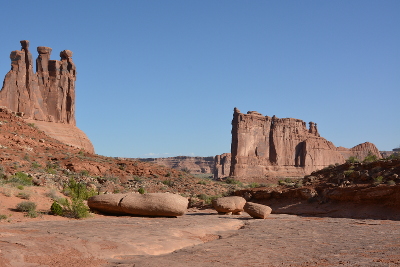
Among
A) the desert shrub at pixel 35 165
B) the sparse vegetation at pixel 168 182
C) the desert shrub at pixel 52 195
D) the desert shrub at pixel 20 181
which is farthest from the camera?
the sparse vegetation at pixel 168 182

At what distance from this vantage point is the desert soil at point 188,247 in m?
7.28

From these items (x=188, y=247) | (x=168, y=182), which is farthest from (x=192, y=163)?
(x=188, y=247)

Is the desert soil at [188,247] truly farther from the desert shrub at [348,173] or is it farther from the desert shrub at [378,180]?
the desert shrub at [348,173]

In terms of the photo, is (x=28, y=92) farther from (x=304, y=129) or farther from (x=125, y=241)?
(x=304, y=129)

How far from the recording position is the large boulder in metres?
16.2

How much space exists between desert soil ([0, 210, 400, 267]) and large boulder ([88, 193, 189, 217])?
4.12 meters

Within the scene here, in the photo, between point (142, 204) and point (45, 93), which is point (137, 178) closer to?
point (142, 204)

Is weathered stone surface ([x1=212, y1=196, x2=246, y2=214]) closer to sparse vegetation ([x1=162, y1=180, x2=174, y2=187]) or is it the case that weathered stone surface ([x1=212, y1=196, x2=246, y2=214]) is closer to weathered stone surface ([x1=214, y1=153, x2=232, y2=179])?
sparse vegetation ([x1=162, y1=180, x2=174, y2=187])

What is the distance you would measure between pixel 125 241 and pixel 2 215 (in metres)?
6.03

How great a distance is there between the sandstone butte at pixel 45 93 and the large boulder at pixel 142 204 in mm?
35354

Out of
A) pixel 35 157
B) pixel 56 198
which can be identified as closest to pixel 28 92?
pixel 35 157

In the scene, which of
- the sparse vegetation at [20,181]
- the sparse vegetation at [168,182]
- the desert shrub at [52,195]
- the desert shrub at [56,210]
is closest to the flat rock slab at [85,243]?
the desert shrub at [56,210]

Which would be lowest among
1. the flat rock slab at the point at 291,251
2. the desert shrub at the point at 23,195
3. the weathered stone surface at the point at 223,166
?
the flat rock slab at the point at 291,251

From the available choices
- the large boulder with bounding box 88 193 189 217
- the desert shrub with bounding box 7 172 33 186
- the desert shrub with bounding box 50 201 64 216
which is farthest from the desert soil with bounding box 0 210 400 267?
the desert shrub with bounding box 7 172 33 186
